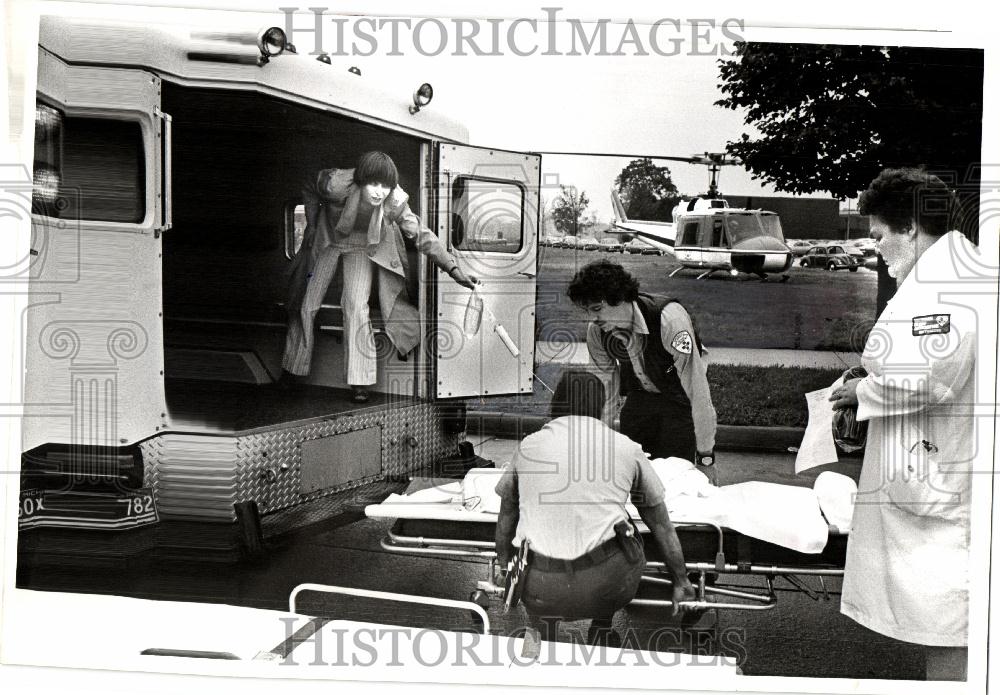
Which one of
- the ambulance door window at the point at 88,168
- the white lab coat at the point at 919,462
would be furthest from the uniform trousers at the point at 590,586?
the ambulance door window at the point at 88,168

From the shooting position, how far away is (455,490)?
3822mm

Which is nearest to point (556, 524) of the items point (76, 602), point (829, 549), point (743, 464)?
point (743, 464)

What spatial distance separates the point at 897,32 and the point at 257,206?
262cm

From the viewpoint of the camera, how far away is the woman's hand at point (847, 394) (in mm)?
3748

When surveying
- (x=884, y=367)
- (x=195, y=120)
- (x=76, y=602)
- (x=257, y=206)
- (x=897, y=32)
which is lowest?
(x=76, y=602)

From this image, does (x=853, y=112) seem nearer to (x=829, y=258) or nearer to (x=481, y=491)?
(x=829, y=258)

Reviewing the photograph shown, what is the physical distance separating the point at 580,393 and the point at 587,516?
49cm

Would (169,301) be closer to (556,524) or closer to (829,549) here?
(556,524)

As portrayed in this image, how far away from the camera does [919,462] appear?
12.3ft

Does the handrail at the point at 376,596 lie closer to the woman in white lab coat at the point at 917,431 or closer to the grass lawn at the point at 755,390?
the grass lawn at the point at 755,390

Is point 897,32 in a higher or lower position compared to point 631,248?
higher

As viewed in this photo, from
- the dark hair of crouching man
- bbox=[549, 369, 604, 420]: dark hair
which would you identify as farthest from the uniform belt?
bbox=[549, 369, 604, 420]: dark hair

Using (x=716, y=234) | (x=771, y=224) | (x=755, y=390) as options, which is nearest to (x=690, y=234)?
(x=716, y=234)

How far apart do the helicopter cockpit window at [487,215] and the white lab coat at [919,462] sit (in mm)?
1472
